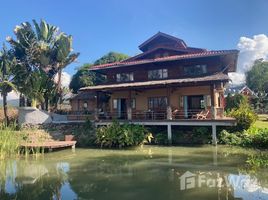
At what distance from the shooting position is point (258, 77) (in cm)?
6112

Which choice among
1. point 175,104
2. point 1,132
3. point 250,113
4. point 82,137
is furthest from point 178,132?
point 1,132

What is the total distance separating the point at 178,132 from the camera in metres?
24.1

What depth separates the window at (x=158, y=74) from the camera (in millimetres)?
28000

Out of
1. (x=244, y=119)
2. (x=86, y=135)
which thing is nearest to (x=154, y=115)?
(x=86, y=135)

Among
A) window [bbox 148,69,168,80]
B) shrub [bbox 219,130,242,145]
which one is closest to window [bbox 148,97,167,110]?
window [bbox 148,69,168,80]

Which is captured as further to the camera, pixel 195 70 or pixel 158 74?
pixel 158 74

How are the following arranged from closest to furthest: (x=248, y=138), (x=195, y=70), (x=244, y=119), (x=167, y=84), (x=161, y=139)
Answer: (x=248, y=138) < (x=244, y=119) < (x=161, y=139) < (x=167, y=84) < (x=195, y=70)

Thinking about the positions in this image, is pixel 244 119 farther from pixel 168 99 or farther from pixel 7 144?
pixel 7 144

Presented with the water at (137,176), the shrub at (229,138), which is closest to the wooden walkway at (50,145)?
the water at (137,176)

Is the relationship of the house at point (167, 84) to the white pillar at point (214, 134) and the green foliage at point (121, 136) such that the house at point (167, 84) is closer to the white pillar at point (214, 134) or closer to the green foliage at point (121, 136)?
the white pillar at point (214, 134)

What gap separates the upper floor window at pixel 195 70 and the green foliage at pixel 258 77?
38.4 meters

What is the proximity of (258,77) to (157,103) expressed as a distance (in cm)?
4104

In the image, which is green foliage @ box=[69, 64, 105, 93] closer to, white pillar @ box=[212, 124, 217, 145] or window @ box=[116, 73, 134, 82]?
window @ box=[116, 73, 134, 82]

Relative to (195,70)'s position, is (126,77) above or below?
below
